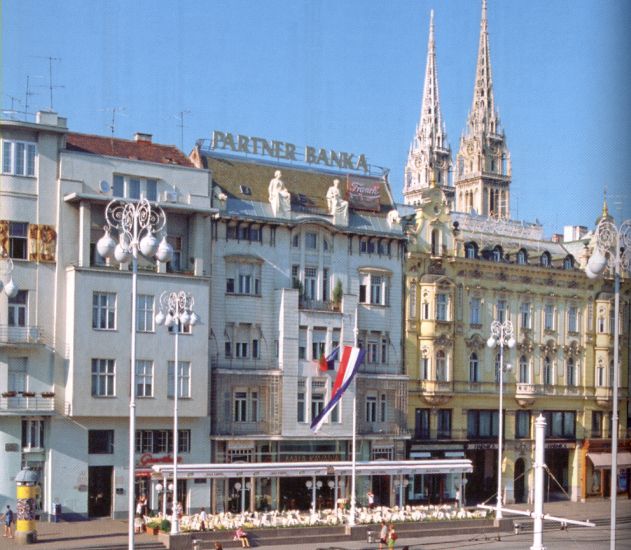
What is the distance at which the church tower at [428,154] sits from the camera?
471ft

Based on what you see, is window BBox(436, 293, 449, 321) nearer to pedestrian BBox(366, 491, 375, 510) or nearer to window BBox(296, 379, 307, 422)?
window BBox(296, 379, 307, 422)

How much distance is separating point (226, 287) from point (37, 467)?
41.0 feet

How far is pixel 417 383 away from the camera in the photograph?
219ft

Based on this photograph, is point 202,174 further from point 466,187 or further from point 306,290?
point 466,187

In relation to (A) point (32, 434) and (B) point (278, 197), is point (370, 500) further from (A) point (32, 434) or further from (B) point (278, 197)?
(A) point (32, 434)

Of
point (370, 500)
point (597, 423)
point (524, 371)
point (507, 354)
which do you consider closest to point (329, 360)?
point (370, 500)

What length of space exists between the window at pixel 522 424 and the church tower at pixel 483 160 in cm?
7189

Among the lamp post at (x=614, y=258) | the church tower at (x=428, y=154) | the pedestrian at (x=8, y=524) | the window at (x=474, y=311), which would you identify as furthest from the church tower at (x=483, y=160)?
the lamp post at (x=614, y=258)

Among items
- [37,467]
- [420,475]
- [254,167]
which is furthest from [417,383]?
[37,467]

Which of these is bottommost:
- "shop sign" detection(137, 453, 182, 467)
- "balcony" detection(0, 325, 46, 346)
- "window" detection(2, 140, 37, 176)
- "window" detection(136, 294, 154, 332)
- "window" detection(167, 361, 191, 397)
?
"shop sign" detection(137, 453, 182, 467)

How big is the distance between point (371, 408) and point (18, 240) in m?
20.4

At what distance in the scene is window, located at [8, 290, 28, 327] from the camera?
53.5 metres

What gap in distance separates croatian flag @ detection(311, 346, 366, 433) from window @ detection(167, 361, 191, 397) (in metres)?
6.12

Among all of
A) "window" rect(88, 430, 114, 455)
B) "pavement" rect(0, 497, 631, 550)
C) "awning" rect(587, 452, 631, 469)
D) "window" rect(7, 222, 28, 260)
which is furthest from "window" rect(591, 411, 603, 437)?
"window" rect(7, 222, 28, 260)
